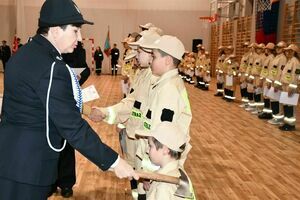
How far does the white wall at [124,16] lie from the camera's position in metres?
26.6

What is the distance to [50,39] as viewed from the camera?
2.27 metres

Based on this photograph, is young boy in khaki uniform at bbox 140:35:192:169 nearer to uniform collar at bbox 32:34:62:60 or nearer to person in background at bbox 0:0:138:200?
person in background at bbox 0:0:138:200

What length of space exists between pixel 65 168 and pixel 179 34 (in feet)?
76.0

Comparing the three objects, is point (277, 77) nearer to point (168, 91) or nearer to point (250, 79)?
point (250, 79)

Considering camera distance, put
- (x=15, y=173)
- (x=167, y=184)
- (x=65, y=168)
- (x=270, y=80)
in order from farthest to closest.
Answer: (x=270, y=80) → (x=65, y=168) → (x=167, y=184) → (x=15, y=173)

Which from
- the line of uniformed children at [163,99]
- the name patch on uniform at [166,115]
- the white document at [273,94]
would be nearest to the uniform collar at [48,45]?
the line of uniformed children at [163,99]

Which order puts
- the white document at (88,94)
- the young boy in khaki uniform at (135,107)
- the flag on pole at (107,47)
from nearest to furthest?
the young boy in khaki uniform at (135,107), the white document at (88,94), the flag on pole at (107,47)

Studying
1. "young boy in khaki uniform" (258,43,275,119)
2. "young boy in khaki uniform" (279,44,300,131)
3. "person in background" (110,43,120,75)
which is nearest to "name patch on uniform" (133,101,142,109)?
"young boy in khaki uniform" (279,44,300,131)

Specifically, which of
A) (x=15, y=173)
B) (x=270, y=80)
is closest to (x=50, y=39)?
(x=15, y=173)

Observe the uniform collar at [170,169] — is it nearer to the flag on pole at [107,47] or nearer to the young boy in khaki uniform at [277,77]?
the young boy in khaki uniform at [277,77]

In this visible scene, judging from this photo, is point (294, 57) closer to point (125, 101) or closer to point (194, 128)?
point (194, 128)

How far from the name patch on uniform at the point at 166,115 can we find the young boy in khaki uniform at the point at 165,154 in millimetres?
390

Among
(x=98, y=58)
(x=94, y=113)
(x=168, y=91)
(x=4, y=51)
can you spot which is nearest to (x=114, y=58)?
(x=98, y=58)

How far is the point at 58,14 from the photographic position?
2168 millimetres
